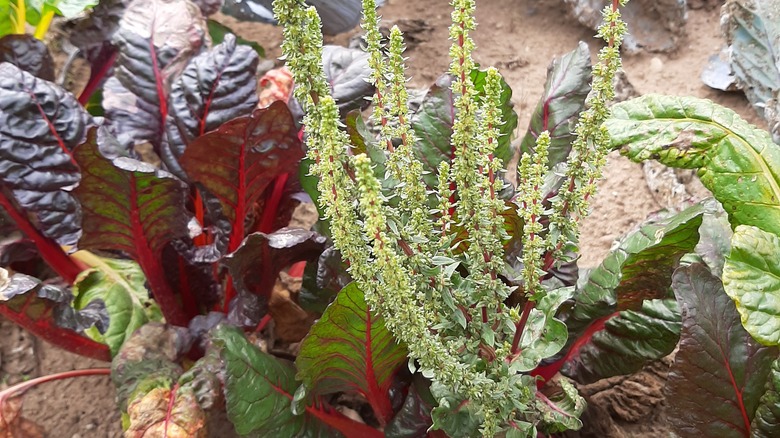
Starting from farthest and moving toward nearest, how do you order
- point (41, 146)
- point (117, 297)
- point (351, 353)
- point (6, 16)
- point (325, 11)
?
point (325, 11)
point (6, 16)
point (117, 297)
point (41, 146)
point (351, 353)

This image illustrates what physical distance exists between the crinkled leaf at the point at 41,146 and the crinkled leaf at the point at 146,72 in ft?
0.49

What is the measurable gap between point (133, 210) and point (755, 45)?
1.49 meters

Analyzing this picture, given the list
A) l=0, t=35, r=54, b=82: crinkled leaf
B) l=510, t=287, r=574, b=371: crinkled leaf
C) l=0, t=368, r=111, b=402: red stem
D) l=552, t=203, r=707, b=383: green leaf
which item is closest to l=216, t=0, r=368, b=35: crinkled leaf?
l=0, t=35, r=54, b=82: crinkled leaf

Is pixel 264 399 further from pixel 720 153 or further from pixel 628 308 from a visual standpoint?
pixel 720 153

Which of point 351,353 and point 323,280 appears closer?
point 351,353

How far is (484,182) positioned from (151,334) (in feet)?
3.18

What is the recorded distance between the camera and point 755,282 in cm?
109

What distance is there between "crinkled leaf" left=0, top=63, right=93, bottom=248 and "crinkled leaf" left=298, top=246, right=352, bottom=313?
23.1 inches

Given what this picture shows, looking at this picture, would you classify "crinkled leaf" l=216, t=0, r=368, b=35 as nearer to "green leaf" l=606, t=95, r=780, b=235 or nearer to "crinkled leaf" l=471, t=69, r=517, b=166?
"crinkled leaf" l=471, t=69, r=517, b=166

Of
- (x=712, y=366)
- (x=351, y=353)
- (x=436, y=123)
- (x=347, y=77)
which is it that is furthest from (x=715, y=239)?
(x=347, y=77)

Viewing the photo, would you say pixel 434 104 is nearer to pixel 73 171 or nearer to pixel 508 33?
pixel 73 171

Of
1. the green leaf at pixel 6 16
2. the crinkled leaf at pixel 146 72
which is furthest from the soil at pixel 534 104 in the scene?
the green leaf at pixel 6 16

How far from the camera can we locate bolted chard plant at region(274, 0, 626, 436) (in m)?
0.93

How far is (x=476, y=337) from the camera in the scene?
3.86 ft
